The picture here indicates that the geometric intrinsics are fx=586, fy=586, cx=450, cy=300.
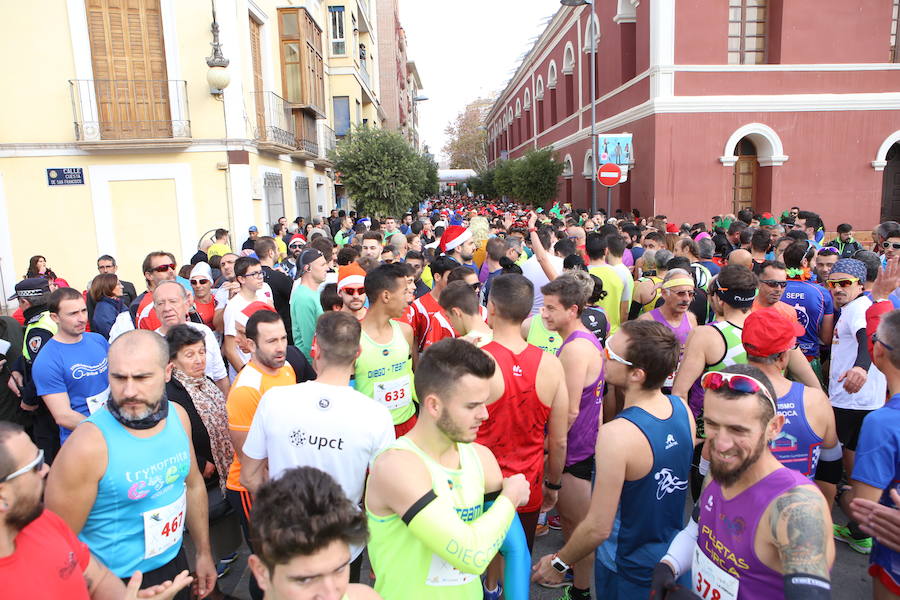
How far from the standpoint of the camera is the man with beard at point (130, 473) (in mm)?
2330

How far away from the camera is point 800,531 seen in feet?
6.04

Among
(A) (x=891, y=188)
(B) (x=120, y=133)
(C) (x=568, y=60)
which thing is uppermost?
(C) (x=568, y=60)

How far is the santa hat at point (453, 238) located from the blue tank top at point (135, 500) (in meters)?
4.69

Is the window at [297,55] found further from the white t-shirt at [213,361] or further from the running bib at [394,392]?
the running bib at [394,392]

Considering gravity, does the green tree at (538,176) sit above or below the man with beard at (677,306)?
above

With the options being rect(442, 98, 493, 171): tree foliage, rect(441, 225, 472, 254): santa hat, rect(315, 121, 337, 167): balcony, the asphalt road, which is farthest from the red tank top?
rect(442, 98, 493, 171): tree foliage

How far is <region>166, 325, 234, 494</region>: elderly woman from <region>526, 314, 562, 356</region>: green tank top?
229cm

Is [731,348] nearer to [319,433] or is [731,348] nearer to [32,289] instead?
[319,433]

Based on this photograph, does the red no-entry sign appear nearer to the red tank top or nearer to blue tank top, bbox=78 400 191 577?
the red tank top

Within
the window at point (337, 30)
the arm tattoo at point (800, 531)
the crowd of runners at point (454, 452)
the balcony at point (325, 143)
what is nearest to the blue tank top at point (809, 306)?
the crowd of runners at point (454, 452)

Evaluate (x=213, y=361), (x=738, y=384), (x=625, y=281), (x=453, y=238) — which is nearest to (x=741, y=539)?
(x=738, y=384)

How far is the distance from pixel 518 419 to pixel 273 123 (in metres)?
14.8

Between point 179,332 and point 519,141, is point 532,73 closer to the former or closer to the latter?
point 519,141

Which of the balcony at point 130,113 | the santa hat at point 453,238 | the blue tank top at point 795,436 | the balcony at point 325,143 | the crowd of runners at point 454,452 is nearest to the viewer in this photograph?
the crowd of runners at point 454,452
